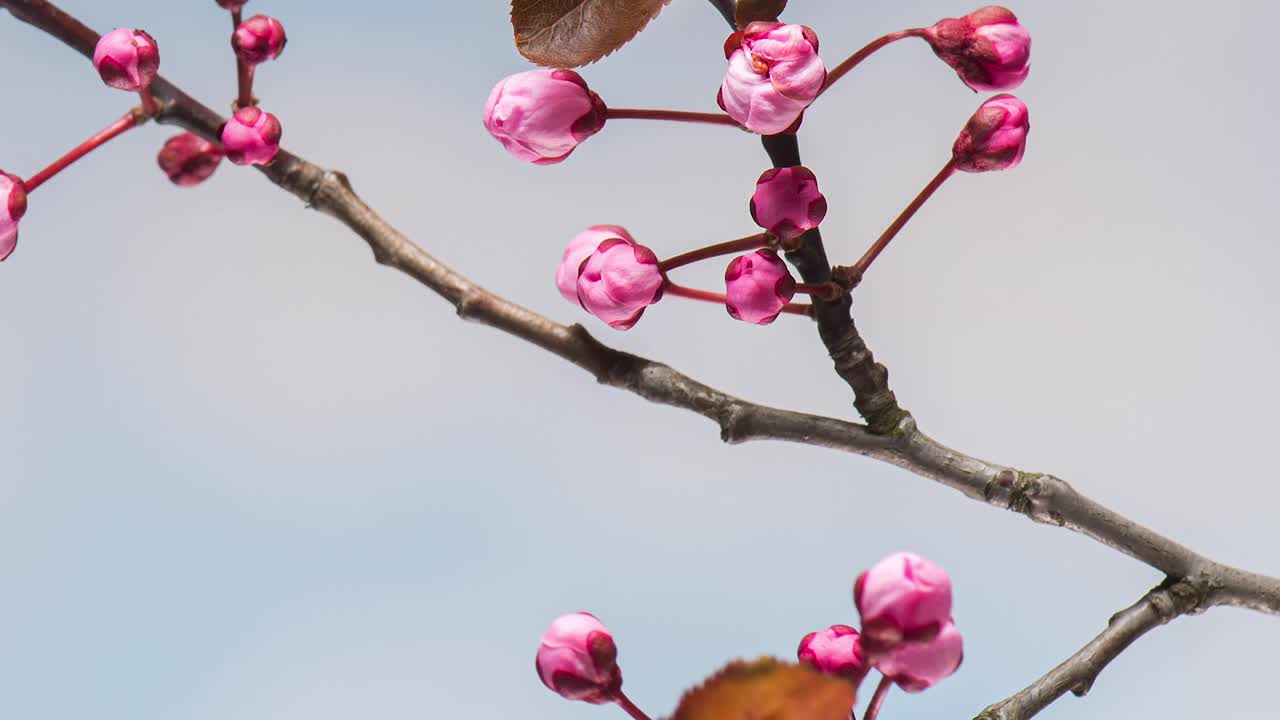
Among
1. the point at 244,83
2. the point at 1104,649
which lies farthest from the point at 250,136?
the point at 1104,649

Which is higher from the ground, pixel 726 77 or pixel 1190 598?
pixel 726 77

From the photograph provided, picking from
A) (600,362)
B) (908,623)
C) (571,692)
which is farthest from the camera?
(600,362)

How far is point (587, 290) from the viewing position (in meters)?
0.67

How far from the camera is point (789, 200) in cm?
63

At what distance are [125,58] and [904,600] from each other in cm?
55

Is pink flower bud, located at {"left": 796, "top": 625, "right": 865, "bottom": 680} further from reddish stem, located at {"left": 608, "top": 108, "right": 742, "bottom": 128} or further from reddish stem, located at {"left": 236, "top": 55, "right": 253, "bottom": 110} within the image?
reddish stem, located at {"left": 236, "top": 55, "right": 253, "bottom": 110}

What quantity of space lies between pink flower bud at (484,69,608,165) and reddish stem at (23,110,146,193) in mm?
270

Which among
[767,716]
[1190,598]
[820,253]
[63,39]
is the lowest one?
[767,716]

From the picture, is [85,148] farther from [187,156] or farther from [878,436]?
[878,436]

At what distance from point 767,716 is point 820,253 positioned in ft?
0.88

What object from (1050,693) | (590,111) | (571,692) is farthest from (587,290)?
(1050,693)

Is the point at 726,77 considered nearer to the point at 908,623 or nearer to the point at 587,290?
the point at 587,290

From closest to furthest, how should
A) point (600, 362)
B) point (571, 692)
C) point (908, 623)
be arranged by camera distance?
point (908, 623) < point (571, 692) < point (600, 362)

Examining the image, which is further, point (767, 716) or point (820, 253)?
point (820, 253)
